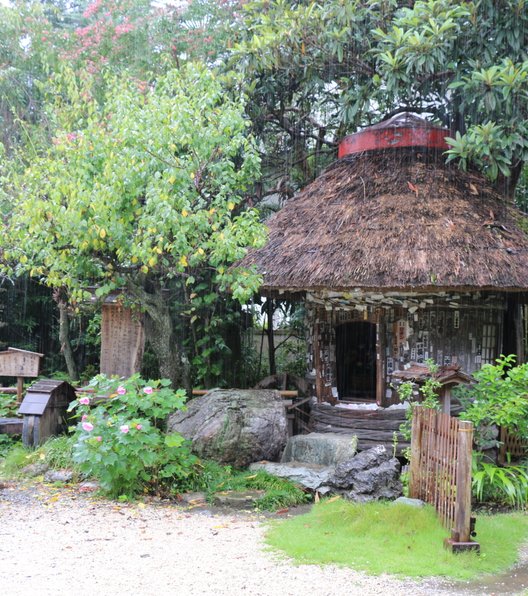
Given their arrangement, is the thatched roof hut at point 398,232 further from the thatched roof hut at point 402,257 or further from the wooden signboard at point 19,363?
the wooden signboard at point 19,363

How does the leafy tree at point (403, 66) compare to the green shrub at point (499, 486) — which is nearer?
the green shrub at point (499, 486)

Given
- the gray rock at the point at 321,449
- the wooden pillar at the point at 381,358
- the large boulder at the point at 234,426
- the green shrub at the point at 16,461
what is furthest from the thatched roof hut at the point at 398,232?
the green shrub at the point at 16,461

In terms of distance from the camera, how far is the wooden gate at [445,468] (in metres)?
5.99

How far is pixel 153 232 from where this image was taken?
26.7 ft

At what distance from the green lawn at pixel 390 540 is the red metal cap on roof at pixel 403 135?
19.8 feet

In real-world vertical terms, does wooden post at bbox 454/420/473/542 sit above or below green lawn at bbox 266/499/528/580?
above

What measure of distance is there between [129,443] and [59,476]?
5.60 ft

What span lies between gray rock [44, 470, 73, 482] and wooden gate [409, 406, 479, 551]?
425 centimetres

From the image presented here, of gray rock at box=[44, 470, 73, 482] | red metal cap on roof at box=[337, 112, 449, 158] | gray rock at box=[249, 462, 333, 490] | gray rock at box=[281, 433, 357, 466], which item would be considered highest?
red metal cap on roof at box=[337, 112, 449, 158]

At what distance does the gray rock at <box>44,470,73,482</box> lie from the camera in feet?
28.6

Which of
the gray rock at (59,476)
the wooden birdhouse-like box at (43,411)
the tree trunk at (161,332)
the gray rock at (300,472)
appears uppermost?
the tree trunk at (161,332)

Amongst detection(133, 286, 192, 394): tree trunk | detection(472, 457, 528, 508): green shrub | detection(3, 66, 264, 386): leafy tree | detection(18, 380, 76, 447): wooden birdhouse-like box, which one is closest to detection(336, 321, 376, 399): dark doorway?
detection(133, 286, 192, 394): tree trunk

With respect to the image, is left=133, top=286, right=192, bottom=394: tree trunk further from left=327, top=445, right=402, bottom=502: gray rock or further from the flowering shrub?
left=327, top=445, right=402, bottom=502: gray rock

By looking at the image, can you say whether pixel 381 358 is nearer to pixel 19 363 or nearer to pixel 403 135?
pixel 403 135
